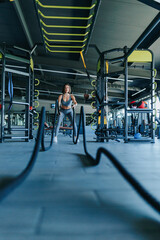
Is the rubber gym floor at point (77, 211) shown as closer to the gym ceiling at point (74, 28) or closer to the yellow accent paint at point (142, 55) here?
the gym ceiling at point (74, 28)

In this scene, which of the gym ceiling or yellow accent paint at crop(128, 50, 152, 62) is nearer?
the gym ceiling

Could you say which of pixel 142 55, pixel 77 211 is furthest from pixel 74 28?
pixel 77 211

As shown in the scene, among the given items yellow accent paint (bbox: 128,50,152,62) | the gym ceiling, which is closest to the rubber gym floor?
the gym ceiling

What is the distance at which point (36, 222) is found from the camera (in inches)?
22.8

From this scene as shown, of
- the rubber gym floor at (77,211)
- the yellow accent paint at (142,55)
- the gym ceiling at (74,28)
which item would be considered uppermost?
the gym ceiling at (74,28)

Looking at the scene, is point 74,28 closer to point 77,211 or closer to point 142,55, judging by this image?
point 142,55

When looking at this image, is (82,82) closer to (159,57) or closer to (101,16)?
(159,57)

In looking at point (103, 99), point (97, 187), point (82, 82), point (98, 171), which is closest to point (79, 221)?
point (97, 187)

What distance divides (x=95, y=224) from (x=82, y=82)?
9399mm

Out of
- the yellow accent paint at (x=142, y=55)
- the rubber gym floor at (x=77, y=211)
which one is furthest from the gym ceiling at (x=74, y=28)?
the rubber gym floor at (x=77, y=211)

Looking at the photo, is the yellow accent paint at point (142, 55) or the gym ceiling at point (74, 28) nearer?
the gym ceiling at point (74, 28)

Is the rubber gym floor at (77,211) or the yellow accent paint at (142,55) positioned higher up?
the yellow accent paint at (142,55)

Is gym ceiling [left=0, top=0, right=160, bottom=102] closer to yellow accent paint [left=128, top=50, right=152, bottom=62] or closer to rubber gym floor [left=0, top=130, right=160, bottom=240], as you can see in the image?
yellow accent paint [left=128, top=50, right=152, bottom=62]

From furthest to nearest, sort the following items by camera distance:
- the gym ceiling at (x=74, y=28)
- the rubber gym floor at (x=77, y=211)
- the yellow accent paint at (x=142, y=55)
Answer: the yellow accent paint at (x=142, y=55) < the gym ceiling at (x=74, y=28) < the rubber gym floor at (x=77, y=211)
